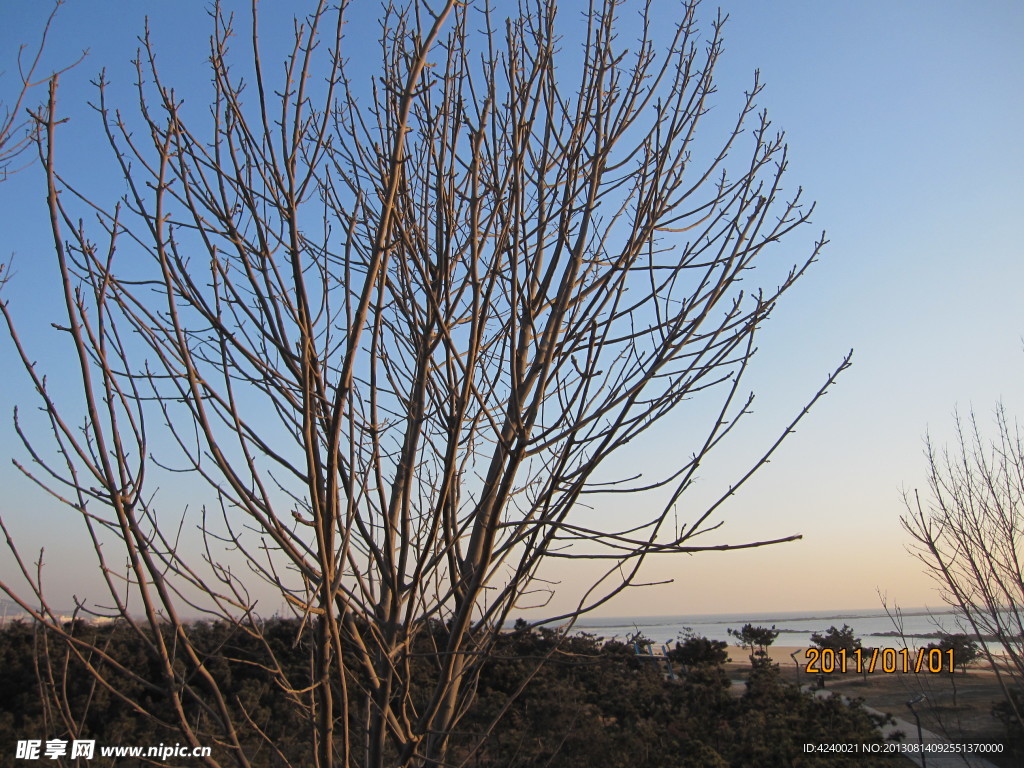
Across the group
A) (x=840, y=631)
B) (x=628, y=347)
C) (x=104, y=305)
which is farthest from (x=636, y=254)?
(x=840, y=631)

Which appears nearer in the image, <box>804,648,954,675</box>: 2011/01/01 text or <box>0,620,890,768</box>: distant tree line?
<box>0,620,890,768</box>: distant tree line

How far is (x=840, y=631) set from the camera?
48.9 feet

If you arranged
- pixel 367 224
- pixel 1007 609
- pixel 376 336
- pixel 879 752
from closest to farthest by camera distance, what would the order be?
pixel 376 336
pixel 367 224
pixel 1007 609
pixel 879 752

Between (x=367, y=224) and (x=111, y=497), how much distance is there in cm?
102

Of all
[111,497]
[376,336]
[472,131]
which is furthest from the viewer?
[472,131]

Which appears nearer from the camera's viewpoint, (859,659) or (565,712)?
(565,712)

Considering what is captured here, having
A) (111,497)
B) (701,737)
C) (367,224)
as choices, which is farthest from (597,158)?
(701,737)

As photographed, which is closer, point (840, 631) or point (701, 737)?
point (701, 737)

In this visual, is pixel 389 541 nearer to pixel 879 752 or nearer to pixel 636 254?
pixel 636 254

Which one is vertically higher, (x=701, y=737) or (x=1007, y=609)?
(x=1007, y=609)

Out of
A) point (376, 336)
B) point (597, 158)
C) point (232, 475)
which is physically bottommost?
point (232, 475)

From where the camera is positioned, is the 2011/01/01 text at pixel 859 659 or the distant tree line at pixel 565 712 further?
the 2011/01/01 text at pixel 859 659

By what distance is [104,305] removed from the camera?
1.27m

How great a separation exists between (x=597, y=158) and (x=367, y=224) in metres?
0.67
